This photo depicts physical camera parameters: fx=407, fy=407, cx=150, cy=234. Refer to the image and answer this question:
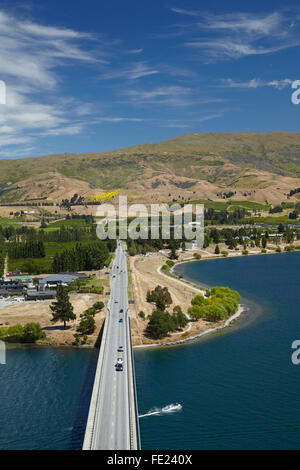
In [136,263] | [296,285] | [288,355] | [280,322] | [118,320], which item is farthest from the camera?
[136,263]

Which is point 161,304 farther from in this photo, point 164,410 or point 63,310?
point 164,410

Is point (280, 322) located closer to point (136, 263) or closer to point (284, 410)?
point (284, 410)

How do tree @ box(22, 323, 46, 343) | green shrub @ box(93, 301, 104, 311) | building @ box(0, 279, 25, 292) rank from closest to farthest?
tree @ box(22, 323, 46, 343) < green shrub @ box(93, 301, 104, 311) < building @ box(0, 279, 25, 292)

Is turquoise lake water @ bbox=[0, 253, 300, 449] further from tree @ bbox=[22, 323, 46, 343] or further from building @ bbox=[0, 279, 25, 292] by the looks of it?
building @ bbox=[0, 279, 25, 292]

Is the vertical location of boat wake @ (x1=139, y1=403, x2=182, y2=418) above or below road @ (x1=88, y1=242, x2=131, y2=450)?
below

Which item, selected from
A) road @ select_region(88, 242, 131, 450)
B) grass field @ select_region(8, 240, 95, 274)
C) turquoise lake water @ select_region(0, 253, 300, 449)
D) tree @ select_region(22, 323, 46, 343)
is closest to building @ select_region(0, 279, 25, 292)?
grass field @ select_region(8, 240, 95, 274)

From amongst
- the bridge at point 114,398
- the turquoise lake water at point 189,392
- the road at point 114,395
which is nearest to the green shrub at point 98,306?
the road at point 114,395
